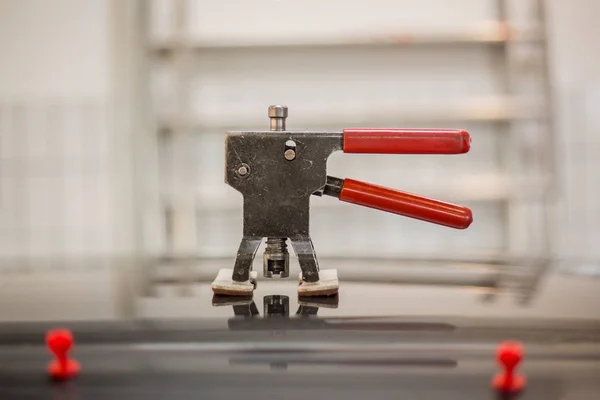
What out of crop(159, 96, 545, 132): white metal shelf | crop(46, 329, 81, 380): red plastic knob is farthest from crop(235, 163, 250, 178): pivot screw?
crop(159, 96, 545, 132): white metal shelf

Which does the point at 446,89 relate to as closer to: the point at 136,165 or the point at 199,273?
the point at 136,165

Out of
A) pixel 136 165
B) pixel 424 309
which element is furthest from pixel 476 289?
pixel 136 165

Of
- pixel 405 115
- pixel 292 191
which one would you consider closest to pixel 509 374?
pixel 292 191

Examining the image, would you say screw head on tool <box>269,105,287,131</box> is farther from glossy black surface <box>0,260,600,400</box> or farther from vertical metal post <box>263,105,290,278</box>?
glossy black surface <box>0,260,600,400</box>

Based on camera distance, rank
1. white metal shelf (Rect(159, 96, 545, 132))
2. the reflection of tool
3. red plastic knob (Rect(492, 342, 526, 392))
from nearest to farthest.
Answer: red plastic knob (Rect(492, 342, 526, 392)) → the reflection of tool → white metal shelf (Rect(159, 96, 545, 132))

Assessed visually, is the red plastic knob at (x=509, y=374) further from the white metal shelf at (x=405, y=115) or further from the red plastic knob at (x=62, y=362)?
the white metal shelf at (x=405, y=115)

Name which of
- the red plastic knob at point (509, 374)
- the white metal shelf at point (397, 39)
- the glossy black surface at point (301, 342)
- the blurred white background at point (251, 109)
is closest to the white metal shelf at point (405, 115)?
the blurred white background at point (251, 109)

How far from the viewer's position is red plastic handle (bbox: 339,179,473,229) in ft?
1.65

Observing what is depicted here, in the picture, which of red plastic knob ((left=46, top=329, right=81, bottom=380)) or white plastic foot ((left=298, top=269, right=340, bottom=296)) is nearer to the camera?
red plastic knob ((left=46, top=329, right=81, bottom=380))

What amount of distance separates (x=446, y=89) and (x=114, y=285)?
1.61m

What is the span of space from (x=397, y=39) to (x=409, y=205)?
4.83ft

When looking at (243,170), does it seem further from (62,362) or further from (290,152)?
(62,362)

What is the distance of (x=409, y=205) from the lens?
1.66 feet

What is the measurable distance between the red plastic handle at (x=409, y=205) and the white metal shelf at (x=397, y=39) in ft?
4.65
